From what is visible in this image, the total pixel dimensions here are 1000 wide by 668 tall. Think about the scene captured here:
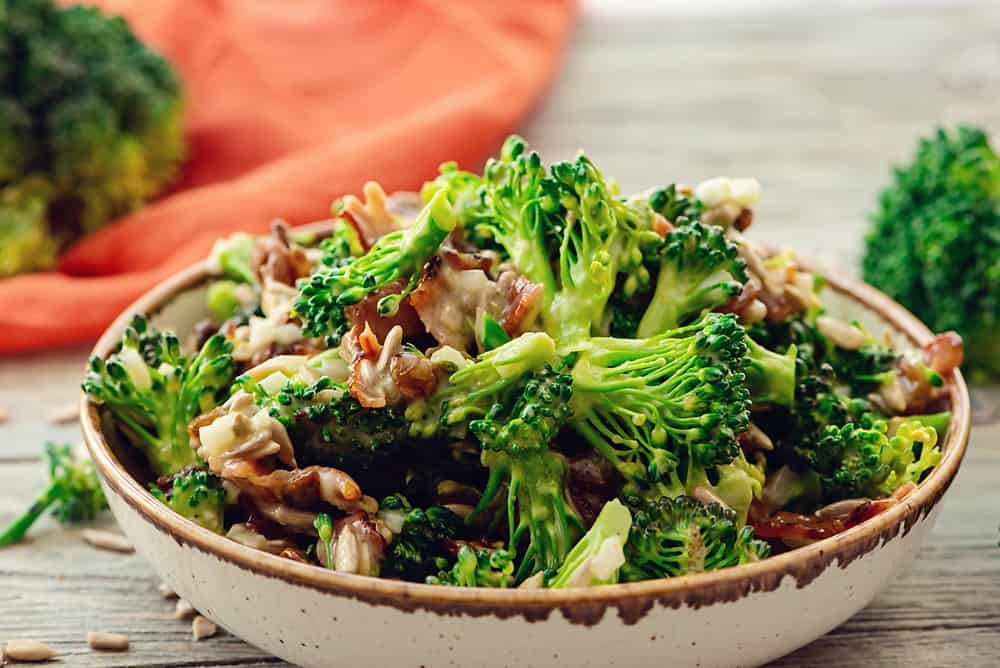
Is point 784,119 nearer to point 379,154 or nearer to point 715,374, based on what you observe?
point 379,154

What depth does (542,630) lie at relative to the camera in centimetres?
194

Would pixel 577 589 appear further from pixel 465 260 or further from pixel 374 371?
pixel 465 260

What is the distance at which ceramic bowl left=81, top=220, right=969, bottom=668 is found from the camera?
193cm

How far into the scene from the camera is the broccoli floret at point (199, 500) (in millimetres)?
2281

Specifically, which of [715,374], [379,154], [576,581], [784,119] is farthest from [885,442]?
[784,119]

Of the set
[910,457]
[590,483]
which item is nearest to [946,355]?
[910,457]

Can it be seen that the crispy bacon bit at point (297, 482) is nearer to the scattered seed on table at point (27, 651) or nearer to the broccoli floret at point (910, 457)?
the scattered seed on table at point (27, 651)

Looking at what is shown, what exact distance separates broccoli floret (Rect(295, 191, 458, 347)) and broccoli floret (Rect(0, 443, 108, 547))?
951mm

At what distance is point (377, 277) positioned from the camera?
235cm

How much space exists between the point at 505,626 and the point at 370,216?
106 cm

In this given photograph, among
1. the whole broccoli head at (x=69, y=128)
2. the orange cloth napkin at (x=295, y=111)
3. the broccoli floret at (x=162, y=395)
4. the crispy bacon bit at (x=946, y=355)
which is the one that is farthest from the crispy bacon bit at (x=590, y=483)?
the whole broccoli head at (x=69, y=128)

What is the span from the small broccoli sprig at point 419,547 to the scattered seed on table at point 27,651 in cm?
85

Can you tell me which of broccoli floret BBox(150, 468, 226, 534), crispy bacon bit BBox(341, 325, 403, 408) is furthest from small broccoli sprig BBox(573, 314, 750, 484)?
broccoli floret BBox(150, 468, 226, 534)

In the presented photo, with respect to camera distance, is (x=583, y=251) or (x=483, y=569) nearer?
(x=483, y=569)
